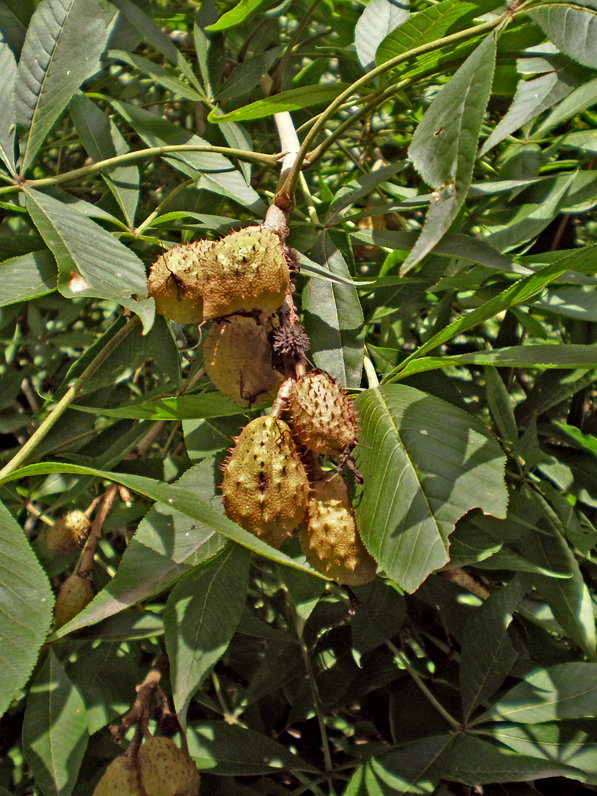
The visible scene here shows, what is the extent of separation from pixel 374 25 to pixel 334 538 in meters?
0.81

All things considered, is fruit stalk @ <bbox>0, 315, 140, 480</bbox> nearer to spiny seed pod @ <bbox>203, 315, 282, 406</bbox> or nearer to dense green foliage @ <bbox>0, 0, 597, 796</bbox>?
dense green foliage @ <bbox>0, 0, 597, 796</bbox>

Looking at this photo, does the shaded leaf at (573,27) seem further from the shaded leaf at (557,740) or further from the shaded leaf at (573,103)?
the shaded leaf at (557,740)

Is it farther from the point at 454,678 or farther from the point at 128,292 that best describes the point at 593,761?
the point at 128,292

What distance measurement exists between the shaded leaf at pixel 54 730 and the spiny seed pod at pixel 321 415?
0.63 meters

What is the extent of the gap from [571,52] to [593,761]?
1.01m

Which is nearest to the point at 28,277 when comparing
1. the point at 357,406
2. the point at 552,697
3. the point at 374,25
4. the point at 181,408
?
the point at 181,408

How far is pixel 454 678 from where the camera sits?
48.5 inches

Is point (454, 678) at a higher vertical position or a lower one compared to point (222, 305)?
lower

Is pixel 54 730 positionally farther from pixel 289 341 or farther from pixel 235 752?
pixel 289 341

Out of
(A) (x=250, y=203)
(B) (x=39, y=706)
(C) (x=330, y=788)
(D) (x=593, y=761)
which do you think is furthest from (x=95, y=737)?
(A) (x=250, y=203)

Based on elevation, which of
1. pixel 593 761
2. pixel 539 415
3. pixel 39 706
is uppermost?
pixel 539 415

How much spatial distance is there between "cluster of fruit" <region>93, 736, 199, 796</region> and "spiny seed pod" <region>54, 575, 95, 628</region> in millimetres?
255

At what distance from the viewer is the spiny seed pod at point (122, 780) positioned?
3.12 feet

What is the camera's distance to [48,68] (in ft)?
3.03
